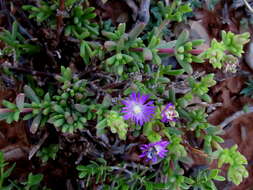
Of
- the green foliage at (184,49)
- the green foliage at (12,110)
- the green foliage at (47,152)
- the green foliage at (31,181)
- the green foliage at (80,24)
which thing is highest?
the green foliage at (80,24)

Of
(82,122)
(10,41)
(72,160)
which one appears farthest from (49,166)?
(10,41)

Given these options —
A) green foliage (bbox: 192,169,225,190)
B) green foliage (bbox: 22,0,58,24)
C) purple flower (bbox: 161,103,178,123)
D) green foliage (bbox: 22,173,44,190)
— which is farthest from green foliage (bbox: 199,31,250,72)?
Result: green foliage (bbox: 22,173,44,190)

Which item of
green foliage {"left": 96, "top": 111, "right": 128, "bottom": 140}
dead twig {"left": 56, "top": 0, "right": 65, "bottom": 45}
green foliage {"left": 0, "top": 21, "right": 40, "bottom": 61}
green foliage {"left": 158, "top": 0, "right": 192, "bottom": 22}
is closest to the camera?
green foliage {"left": 96, "top": 111, "right": 128, "bottom": 140}

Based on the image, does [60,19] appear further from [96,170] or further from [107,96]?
[96,170]

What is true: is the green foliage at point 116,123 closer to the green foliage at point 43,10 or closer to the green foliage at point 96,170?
the green foliage at point 96,170

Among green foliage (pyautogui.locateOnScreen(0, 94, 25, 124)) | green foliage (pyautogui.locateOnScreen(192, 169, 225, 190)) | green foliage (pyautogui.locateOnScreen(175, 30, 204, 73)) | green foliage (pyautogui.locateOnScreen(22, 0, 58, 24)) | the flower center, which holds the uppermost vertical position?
green foliage (pyautogui.locateOnScreen(22, 0, 58, 24))

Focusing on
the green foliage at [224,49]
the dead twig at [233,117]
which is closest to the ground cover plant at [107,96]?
the green foliage at [224,49]

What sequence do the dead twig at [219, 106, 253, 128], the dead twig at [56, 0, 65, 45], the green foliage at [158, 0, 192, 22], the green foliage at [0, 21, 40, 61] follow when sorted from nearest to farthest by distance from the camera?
the dead twig at [56, 0, 65, 45]
the green foliage at [0, 21, 40, 61]
the green foliage at [158, 0, 192, 22]
the dead twig at [219, 106, 253, 128]

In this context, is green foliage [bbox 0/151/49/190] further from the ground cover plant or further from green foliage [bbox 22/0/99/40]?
green foliage [bbox 22/0/99/40]
